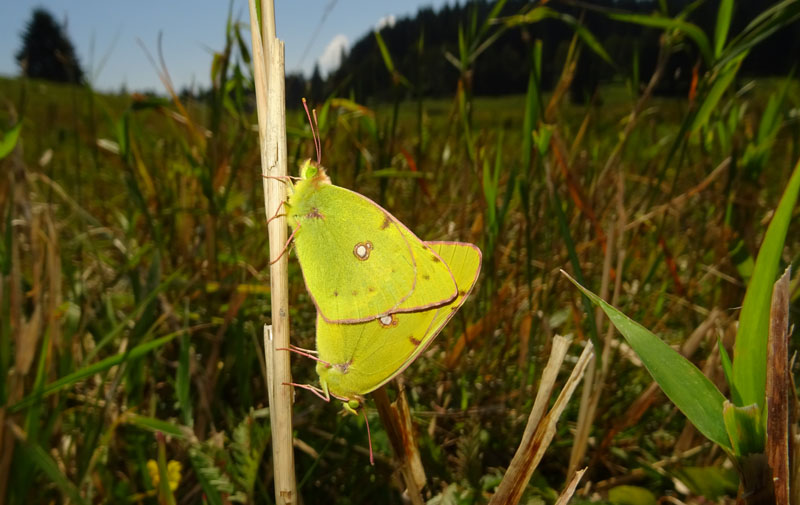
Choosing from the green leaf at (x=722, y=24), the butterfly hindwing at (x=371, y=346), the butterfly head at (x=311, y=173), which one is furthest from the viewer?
the green leaf at (x=722, y=24)

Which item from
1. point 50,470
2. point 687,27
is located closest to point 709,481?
point 687,27

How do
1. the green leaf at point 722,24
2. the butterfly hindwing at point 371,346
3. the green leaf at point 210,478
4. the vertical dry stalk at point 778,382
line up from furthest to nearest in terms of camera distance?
1. the green leaf at point 722,24
2. the green leaf at point 210,478
3. the butterfly hindwing at point 371,346
4. the vertical dry stalk at point 778,382

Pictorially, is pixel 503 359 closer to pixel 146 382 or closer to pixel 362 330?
pixel 362 330

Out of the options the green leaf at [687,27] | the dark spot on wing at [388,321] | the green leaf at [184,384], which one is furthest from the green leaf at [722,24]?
the green leaf at [184,384]

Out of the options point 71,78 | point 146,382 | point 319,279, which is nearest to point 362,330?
point 319,279

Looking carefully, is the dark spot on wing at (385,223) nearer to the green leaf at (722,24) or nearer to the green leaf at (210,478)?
the green leaf at (210,478)

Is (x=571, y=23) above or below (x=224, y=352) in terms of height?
above

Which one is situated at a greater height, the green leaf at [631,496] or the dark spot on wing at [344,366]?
the dark spot on wing at [344,366]
